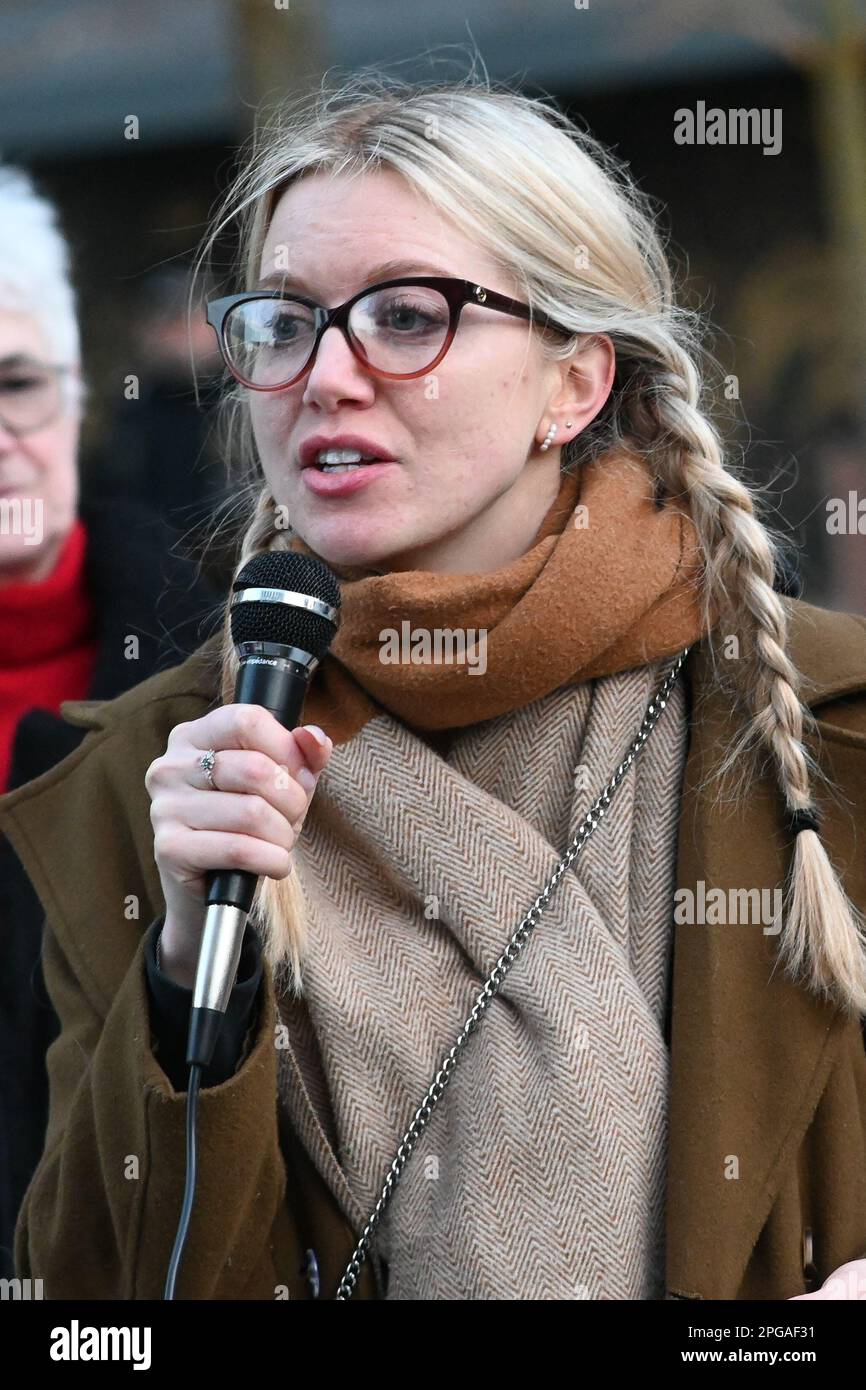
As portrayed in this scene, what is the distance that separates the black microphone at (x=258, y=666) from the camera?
127 cm

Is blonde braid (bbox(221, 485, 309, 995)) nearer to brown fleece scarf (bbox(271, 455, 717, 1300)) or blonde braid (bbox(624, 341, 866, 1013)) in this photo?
brown fleece scarf (bbox(271, 455, 717, 1300))

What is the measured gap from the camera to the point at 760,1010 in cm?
169

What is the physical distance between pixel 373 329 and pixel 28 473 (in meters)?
1.20

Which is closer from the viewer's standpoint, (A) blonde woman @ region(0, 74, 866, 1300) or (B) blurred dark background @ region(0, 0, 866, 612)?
(A) blonde woman @ region(0, 74, 866, 1300)

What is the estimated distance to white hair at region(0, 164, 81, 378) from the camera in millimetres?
2742

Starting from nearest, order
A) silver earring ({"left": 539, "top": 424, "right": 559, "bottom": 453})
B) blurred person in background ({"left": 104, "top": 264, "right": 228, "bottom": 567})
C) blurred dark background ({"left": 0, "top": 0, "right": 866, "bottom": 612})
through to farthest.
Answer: silver earring ({"left": 539, "top": 424, "right": 559, "bottom": 453}) < blurred person in background ({"left": 104, "top": 264, "right": 228, "bottom": 567}) < blurred dark background ({"left": 0, "top": 0, "right": 866, "bottom": 612})

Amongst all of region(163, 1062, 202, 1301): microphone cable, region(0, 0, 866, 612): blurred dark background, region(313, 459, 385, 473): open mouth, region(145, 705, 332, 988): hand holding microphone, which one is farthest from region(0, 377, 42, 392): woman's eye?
region(163, 1062, 202, 1301): microphone cable

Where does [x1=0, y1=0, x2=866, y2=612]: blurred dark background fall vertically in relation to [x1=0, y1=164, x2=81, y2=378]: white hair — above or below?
above

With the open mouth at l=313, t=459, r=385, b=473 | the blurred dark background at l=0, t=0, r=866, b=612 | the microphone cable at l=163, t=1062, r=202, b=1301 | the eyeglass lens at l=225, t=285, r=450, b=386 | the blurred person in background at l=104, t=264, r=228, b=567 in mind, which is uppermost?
the blurred dark background at l=0, t=0, r=866, b=612

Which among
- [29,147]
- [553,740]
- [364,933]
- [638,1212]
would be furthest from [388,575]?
[29,147]

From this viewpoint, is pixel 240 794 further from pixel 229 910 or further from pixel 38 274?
pixel 38 274

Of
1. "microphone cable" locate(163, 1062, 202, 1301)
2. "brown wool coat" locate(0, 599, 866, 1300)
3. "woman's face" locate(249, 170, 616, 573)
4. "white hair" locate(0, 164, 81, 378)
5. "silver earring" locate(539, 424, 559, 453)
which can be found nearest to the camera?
"microphone cable" locate(163, 1062, 202, 1301)

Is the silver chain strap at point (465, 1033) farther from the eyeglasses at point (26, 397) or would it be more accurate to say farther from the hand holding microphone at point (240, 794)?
the eyeglasses at point (26, 397)

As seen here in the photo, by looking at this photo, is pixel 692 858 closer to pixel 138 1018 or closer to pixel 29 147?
pixel 138 1018
